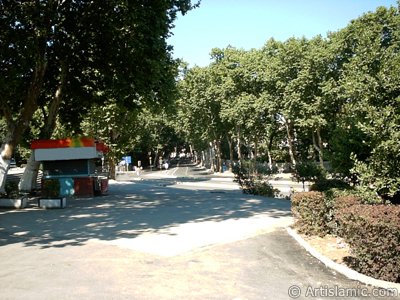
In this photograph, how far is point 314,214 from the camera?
1038 centimetres

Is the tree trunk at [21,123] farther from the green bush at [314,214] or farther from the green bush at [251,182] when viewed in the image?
the green bush at [314,214]

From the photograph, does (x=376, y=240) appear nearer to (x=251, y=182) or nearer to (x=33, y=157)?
(x=251, y=182)

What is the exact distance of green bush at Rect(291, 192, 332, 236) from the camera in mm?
10195

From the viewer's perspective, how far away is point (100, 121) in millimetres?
36781

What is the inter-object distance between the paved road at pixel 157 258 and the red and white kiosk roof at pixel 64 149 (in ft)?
22.9

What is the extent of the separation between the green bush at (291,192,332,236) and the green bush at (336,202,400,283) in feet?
9.42

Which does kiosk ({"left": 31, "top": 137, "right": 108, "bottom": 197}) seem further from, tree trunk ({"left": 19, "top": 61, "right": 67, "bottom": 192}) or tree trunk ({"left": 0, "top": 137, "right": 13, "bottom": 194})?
tree trunk ({"left": 0, "top": 137, "right": 13, "bottom": 194})

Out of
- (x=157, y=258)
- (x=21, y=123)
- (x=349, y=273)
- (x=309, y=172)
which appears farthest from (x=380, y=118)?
(x=21, y=123)

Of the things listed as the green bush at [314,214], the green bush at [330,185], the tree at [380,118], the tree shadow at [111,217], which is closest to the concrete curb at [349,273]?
the green bush at [314,214]

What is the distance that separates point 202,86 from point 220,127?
259 inches

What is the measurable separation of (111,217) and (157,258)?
6.52 meters

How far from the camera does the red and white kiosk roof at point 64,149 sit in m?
21.4

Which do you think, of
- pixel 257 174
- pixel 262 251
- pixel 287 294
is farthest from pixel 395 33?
pixel 287 294

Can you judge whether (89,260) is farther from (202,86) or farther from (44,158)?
(202,86)
